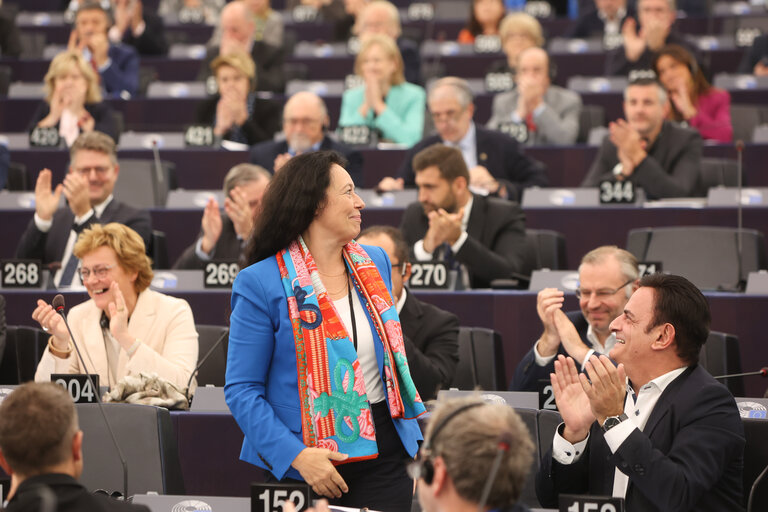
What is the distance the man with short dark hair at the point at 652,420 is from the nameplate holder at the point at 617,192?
2.74 metres

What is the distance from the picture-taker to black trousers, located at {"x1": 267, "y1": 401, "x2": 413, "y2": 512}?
285 cm

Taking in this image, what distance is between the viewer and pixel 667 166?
609 centimetres

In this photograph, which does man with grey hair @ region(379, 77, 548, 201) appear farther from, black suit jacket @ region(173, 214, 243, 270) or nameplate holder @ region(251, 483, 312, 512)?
nameplate holder @ region(251, 483, 312, 512)

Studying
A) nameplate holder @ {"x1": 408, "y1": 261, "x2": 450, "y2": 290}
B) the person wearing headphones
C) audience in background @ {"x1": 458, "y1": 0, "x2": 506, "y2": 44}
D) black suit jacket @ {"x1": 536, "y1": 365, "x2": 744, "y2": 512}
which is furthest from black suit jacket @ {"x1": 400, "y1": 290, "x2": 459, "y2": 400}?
audience in background @ {"x1": 458, "y1": 0, "x2": 506, "y2": 44}

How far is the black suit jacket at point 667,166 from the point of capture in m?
5.88

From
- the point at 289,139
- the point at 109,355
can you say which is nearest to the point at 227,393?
the point at 109,355

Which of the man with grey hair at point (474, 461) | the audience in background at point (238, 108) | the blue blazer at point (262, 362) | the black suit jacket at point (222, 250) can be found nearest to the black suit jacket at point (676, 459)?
the blue blazer at point (262, 362)

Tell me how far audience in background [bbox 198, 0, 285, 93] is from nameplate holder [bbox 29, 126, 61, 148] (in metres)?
1.59

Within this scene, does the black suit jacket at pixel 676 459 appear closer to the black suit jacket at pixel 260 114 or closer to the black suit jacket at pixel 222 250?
the black suit jacket at pixel 222 250

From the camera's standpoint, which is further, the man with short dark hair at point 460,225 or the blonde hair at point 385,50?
the blonde hair at point 385,50

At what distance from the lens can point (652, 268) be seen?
457cm

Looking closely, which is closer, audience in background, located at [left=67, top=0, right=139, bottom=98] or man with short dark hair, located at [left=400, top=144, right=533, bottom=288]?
man with short dark hair, located at [left=400, top=144, right=533, bottom=288]

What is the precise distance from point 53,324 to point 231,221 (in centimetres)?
171

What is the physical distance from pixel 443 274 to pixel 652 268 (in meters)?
0.84
